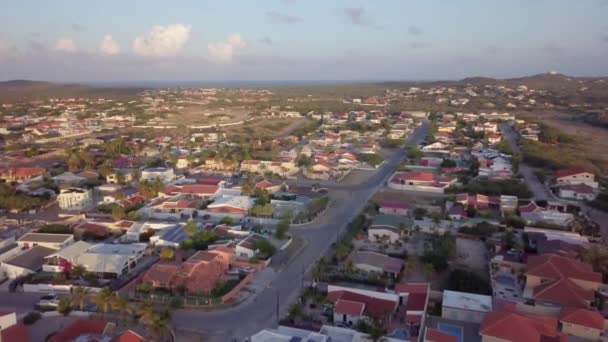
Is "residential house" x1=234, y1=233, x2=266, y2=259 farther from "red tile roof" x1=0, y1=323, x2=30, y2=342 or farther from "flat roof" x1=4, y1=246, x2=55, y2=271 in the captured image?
"red tile roof" x1=0, y1=323, x2=30, y2=342

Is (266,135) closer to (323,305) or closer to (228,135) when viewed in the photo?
(228,135)

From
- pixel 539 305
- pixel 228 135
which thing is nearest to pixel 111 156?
pixel 228 135

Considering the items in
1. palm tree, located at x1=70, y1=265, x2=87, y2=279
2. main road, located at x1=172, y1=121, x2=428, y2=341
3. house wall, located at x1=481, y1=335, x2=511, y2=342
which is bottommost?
main road, located at x1=172, y1=121, x2=428, y2=341

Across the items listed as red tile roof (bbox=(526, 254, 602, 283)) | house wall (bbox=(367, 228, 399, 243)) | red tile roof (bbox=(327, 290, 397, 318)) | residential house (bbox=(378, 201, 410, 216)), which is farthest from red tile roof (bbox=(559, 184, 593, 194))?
red tile roof (bbox=(327, 290, 397, 318))

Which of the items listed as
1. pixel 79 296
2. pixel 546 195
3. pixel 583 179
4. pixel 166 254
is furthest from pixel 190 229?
pixel 583 179

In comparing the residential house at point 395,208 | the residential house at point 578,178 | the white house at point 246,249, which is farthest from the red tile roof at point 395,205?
the residential house at point 578,178

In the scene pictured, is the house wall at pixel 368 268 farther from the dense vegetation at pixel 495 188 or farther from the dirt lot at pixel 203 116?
the dirt lot at pixel 203 116
